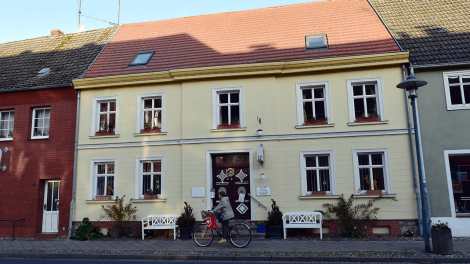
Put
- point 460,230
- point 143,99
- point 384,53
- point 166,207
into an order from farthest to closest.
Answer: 1. point 143,99
2. point 166,207
3. point 384,53
4. point 460,230

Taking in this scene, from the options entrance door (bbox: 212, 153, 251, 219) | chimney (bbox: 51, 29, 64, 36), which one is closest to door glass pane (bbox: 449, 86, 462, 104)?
entrance door (bbox: 212, 153, 251, 219)

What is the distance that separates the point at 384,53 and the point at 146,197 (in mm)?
10496

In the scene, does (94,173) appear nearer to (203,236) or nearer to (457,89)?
(203,236)

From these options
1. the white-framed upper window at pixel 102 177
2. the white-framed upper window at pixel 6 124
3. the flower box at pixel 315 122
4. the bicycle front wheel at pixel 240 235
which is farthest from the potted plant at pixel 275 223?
the white-framed upper window at pixel 6 124

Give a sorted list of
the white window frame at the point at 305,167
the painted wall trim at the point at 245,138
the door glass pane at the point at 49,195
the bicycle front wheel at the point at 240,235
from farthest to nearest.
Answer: the door glass pane at the point at 49,195 < the white window frame at the point at 305,167 < the painted wall trim at the point at 245,138 < the bicycle front wheel at the point at 240,235

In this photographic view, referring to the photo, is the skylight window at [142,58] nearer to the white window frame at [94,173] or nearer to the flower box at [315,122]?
the white window frame at [94,173]

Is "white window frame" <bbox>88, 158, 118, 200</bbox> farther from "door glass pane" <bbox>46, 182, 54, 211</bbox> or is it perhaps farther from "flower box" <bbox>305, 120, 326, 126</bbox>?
"flower box" <bbox>305, 120, 326, 126</bbox>

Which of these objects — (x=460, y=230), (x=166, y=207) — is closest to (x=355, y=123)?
(x=460, y=230)

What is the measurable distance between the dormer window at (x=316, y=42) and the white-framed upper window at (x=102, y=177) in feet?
30.8

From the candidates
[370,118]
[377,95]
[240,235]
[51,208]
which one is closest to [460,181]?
[370,118]

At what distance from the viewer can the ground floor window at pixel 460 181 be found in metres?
12.0

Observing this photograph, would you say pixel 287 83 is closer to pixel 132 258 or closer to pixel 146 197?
pixel 146 197

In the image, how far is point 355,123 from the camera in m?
12.8

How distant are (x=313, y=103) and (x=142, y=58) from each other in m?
8.12
